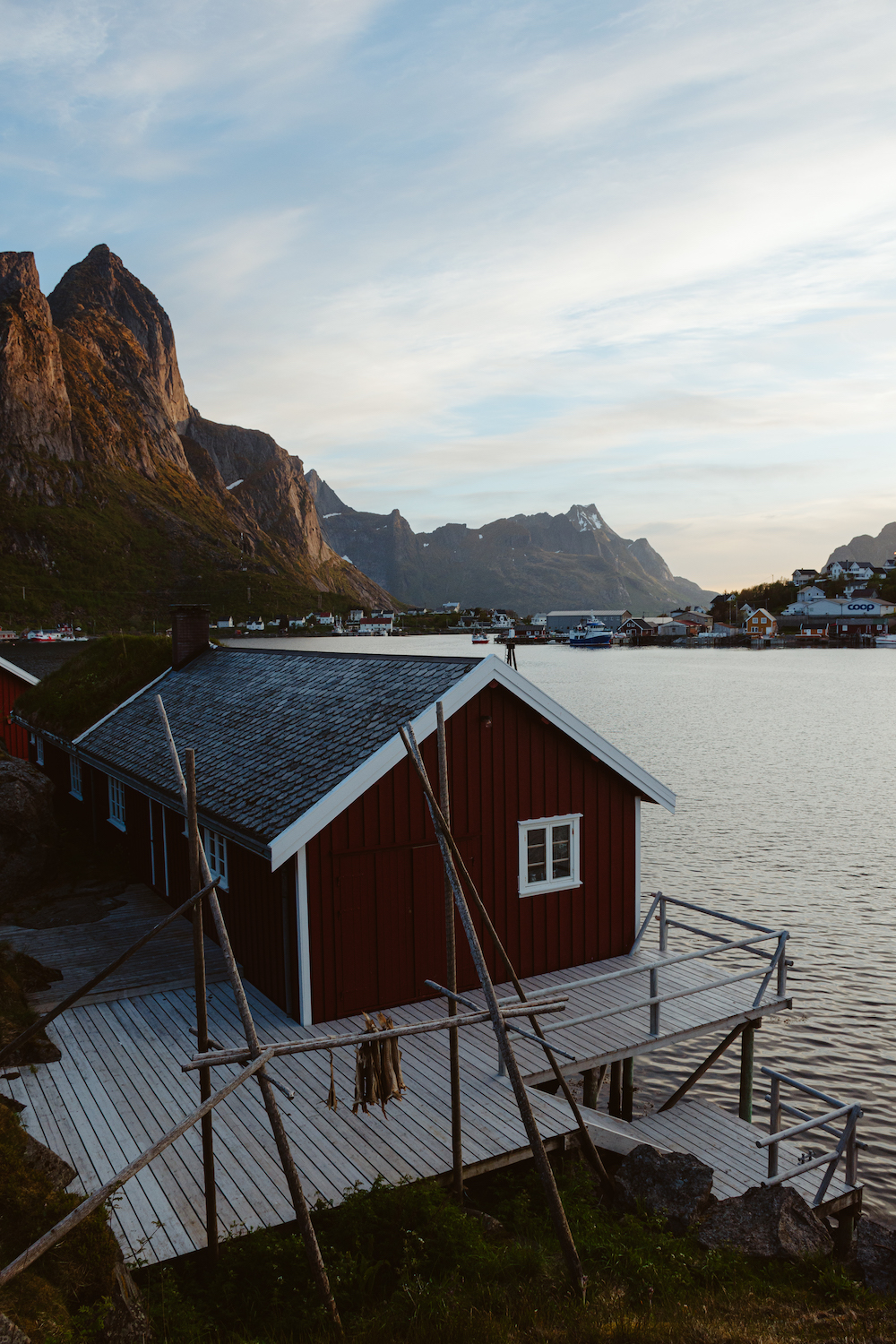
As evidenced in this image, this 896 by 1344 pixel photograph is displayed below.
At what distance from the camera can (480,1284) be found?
7883 mm

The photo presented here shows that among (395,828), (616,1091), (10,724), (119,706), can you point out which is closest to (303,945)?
(395,828)

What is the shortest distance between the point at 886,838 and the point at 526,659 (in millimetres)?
128086

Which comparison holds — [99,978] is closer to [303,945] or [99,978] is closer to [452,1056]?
[452,1056]

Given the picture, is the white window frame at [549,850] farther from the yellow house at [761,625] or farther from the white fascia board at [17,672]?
the yellow house at [761,625]

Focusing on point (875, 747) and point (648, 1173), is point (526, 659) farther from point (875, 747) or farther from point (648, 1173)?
point (648, 1173)

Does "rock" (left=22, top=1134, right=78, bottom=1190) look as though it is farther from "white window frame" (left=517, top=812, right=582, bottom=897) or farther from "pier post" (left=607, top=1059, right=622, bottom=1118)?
"pier post" (left=607, top=1059, right=622, bottom=1118)

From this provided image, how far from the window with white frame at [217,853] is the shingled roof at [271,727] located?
89cm

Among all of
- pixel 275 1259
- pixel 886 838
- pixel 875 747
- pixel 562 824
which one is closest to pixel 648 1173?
pixel 275 1259

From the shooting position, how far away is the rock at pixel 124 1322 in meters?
6.43

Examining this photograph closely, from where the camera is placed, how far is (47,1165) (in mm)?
8250

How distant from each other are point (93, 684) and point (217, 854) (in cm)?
1365

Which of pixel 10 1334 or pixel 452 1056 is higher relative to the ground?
pixel 10 1334

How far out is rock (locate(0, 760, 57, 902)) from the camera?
19.8 meters

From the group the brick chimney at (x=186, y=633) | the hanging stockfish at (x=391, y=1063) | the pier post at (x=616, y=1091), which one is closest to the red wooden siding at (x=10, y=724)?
the brick chimney at (x=186, y=633)
